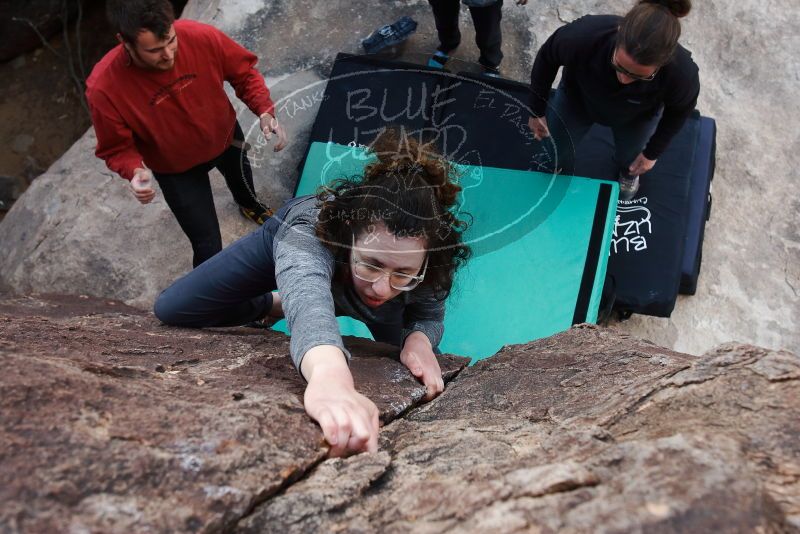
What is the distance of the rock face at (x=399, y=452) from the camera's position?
32.4 inches

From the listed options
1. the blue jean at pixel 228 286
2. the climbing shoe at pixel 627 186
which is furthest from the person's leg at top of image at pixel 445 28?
the blue jean at pixel 228 286

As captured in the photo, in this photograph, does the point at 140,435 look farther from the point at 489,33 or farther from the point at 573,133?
the point at 489,33

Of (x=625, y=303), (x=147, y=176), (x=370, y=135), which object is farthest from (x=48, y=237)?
(x=625, y=303)

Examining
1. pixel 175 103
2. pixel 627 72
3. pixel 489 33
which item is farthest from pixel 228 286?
pixel 489 33

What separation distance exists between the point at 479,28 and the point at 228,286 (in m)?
2.08

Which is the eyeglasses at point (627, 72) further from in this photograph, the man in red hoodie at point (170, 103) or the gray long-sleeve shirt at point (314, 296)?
the man in red hoodie at point (170, 103)

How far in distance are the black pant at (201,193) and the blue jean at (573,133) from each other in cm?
132

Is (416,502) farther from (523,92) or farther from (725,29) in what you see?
(725,29)

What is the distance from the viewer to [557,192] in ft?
9.82

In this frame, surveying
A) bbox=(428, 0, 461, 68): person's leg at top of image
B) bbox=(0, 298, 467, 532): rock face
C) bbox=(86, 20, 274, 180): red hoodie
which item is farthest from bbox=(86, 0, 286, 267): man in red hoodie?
bbox=(428, 0, 461, 68): person's leg at top of image

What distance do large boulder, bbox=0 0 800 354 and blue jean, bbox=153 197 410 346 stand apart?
0.91 m

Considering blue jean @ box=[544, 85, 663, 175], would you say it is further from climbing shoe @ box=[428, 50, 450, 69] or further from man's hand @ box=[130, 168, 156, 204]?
man's hand @ box=[130, 168, 156, 204]

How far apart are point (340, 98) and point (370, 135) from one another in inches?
41.4

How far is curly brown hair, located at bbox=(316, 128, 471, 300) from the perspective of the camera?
1374 millimetres
